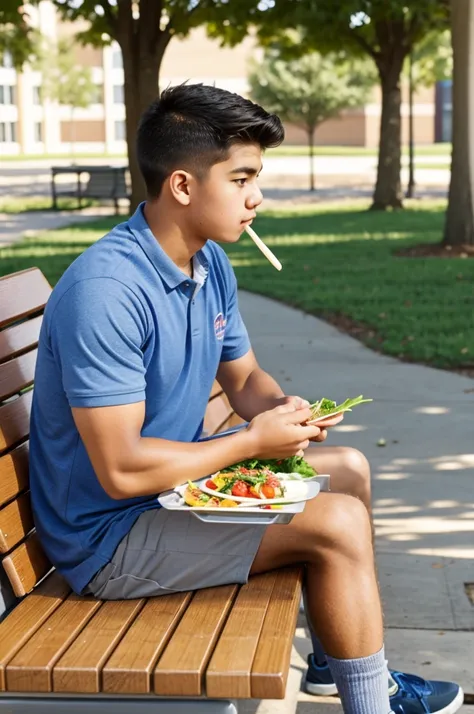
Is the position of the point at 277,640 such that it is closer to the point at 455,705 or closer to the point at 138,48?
the point at 455,705

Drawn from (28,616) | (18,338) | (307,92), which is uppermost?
(307,92)

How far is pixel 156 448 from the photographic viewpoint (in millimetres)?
2746

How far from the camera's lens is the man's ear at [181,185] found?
2889 millimetres

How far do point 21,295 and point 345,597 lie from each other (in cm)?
152

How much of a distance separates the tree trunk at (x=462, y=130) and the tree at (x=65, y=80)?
176 feet

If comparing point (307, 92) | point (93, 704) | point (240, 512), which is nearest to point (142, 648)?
point (93, 704)

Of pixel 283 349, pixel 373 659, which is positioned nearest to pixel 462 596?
pixel 373 659

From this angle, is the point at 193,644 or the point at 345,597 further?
the point at 345,597

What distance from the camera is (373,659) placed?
108 inches

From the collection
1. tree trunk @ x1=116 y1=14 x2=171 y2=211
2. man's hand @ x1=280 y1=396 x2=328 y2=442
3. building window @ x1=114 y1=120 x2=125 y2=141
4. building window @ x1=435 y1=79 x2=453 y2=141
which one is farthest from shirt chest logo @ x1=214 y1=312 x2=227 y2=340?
building window @ x1=114 y1=120 x2=125 y2=141

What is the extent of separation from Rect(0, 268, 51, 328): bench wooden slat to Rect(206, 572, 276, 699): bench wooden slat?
1.17 metres

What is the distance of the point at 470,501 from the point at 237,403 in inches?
79.9

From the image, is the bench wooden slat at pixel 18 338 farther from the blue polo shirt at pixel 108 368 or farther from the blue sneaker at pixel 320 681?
the blue sneaker at pixel 320 681

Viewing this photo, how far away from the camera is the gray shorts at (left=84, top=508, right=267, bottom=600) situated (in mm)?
2809
